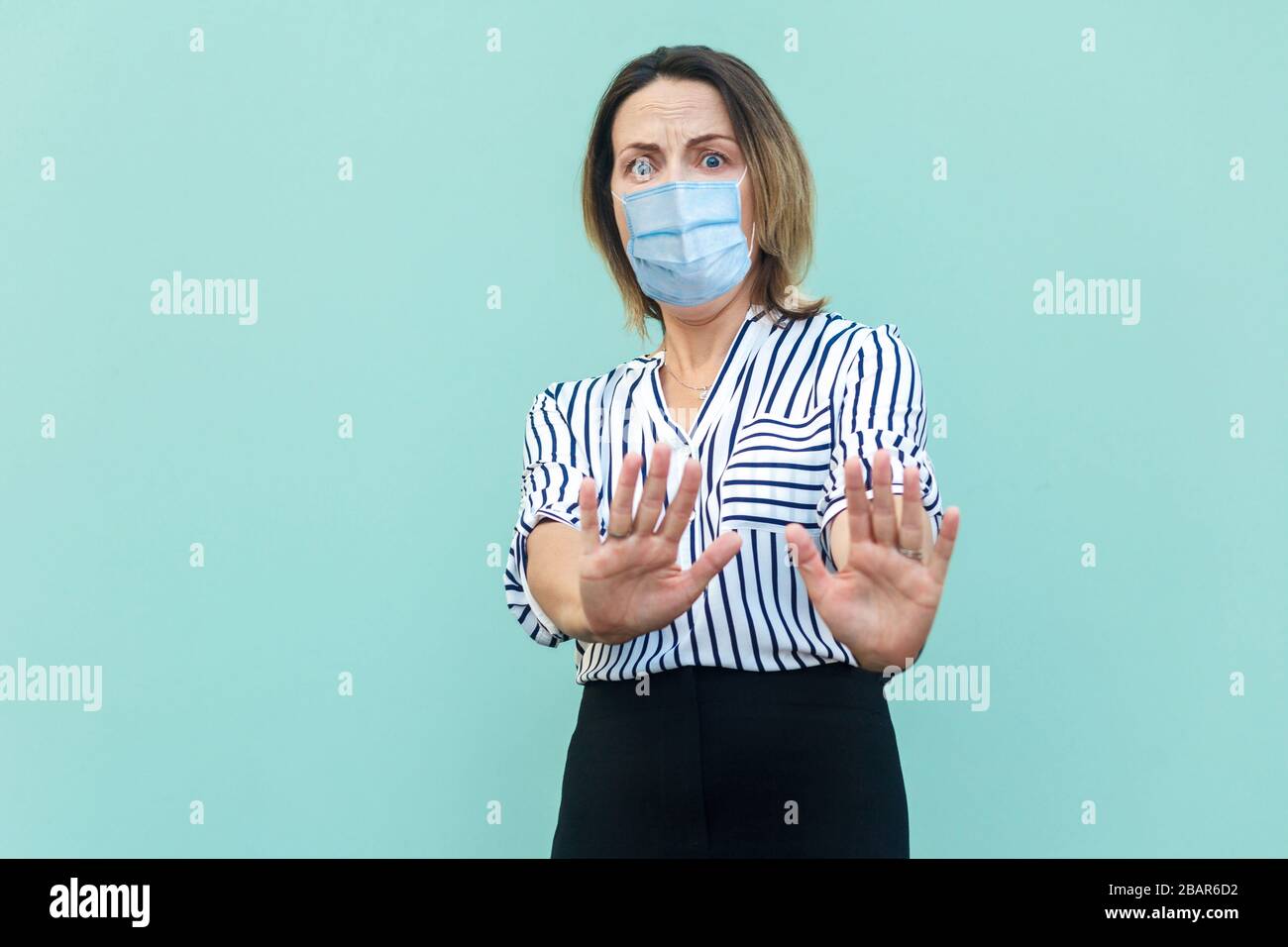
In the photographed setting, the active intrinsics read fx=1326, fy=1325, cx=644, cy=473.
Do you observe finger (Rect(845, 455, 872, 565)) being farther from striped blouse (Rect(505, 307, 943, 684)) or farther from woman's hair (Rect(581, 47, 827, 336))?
woman's hair (Rect(581, 47, 827, 336))

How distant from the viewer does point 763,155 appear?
153cm

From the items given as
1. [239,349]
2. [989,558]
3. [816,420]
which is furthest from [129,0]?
[989,558]

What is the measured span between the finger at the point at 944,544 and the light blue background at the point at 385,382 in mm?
1026

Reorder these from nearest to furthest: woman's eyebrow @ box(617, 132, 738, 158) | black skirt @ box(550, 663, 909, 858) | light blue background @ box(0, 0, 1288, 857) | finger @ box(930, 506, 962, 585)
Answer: finger @ box(930, 506, 962, 585) < black skirt @ box(550, 663, 909, 858) < woman's eyebrow @ box(617, 132, 738, 158) < light blue background @ box(0, 0, 1288, 857)

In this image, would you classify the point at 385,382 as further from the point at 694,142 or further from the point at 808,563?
the point at 808,563

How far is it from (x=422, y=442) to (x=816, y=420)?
3.14 ft

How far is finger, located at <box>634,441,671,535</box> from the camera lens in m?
1.15

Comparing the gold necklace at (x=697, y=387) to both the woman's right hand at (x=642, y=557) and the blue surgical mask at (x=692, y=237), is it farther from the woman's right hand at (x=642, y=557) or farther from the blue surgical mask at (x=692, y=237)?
the woman's right hand at (x=642, y=557)

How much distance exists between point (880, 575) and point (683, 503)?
0.60ft

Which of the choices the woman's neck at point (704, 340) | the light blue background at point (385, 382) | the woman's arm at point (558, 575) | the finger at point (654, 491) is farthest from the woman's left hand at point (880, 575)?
the light blue background at point (385, 382)

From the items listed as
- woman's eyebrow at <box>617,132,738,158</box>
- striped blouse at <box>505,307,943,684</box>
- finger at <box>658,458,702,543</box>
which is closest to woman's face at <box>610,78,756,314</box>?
woman's eyebrow at <box>617,132,738,158</box>

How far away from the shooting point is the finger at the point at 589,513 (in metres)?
1.17

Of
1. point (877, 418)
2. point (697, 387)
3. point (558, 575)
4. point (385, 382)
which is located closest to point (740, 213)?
point (697, 387)

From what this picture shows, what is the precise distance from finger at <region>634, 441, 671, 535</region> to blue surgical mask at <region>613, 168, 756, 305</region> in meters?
0.40
